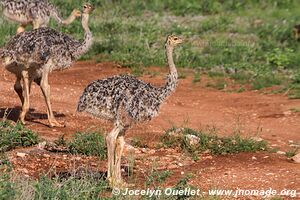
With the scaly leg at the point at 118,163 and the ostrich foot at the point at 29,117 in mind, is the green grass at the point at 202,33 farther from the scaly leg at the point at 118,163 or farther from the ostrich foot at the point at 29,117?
the scaly leg at the point at 118,163

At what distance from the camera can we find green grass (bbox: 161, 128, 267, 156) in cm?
1156

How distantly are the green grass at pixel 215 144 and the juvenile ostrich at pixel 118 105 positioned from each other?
1694 mm

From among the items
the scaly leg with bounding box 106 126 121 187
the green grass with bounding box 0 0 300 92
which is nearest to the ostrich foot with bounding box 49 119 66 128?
the scaly leg with bounding box 106 126 121 187

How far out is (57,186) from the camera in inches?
330

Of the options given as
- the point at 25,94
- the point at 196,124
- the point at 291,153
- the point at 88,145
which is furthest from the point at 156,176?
the point at 196,124

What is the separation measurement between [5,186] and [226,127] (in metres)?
6.29

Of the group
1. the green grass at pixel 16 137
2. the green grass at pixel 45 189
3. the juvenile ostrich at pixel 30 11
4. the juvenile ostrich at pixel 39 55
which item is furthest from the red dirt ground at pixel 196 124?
the green grass at pixel 45 189

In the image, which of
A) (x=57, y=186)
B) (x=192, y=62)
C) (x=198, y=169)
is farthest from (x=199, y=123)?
(x=57, y=186)

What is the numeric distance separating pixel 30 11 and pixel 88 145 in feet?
16.9

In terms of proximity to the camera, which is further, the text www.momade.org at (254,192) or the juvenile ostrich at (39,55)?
the juvenile ostrich at (39,55)

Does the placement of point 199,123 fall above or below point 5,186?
below

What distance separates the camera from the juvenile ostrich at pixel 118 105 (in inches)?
385

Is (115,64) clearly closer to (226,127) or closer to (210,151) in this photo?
(226,127)

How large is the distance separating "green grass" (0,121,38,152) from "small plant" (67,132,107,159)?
1.53 ft
